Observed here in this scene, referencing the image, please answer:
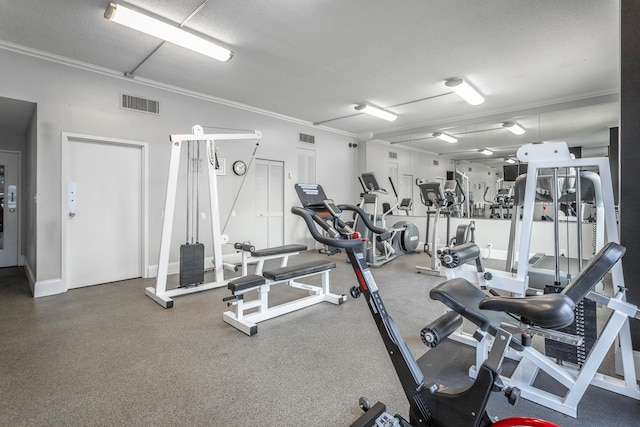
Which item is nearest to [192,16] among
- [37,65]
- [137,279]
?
[37,65]

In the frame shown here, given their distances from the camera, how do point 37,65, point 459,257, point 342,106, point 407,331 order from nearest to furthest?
point 459,257 → point 407,331 → point 37,65 → point 342,106

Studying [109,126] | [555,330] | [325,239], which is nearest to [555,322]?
[325,239]

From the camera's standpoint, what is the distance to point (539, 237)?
5809 mm

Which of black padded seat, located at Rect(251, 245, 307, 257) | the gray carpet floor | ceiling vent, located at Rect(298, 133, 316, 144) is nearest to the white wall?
ceiling vent, located at Rect(298, 133, 316, 144)

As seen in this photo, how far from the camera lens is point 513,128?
6.31m

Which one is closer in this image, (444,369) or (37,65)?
(444,369)

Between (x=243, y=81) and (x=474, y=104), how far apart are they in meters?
4.04

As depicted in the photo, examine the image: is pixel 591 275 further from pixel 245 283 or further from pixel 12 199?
pixel 12 199

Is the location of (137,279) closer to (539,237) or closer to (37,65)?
(37,65)

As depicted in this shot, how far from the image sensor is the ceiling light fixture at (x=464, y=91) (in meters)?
4.63

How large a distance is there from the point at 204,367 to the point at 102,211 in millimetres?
3335

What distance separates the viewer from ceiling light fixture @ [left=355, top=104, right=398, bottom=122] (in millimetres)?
5934

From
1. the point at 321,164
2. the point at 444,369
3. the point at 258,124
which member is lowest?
the point at 444,369

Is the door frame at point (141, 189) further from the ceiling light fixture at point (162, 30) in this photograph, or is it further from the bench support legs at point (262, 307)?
the bench support legs at point (262, 307)
